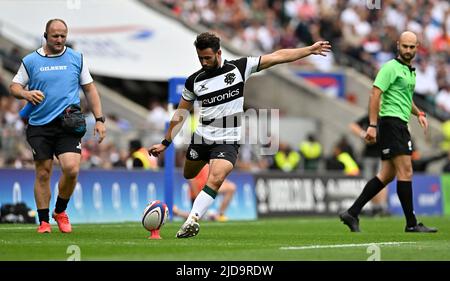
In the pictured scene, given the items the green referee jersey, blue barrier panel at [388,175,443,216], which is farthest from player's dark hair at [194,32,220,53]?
blue barrier panel at [388,175,443,216]

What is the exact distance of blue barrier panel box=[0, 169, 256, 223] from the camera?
17.8m

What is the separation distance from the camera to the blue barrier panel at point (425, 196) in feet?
83.7

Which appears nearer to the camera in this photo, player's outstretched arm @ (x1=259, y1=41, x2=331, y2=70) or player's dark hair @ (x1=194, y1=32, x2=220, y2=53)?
player's dark hair @ (x1=194, y1=32, x2=220, y2=53)

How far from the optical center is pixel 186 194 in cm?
2150

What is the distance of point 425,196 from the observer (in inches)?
1032

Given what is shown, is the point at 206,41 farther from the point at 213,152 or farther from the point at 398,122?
the point at 398,122

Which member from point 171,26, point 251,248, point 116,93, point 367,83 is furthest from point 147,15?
point 251,248

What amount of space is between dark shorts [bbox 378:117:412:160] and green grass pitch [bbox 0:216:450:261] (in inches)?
40.4

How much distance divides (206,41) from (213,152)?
1280mm

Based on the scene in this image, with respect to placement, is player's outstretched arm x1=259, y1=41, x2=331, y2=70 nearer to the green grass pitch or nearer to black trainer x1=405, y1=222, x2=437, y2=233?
the green grass pitch

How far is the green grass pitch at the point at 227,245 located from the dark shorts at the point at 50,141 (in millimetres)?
962

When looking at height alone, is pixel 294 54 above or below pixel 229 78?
above

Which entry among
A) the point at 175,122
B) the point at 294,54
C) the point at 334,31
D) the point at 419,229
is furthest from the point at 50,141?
the point at 334,31
